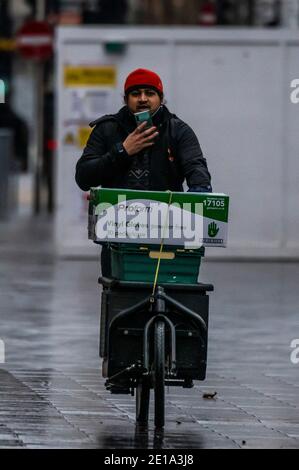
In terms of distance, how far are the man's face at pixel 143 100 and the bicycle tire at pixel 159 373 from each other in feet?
3.92

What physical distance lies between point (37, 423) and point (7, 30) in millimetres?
37327

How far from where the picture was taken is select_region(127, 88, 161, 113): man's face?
8805mm

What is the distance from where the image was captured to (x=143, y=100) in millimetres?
8797

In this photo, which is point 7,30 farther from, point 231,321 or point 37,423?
point 37,423

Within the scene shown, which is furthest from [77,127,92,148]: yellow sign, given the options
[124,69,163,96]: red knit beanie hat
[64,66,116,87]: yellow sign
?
[124,69,163,96]: red knit beanie hat

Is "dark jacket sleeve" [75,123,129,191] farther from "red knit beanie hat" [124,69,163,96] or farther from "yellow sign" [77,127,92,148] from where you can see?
"yellow sign" [77,127,92,148]

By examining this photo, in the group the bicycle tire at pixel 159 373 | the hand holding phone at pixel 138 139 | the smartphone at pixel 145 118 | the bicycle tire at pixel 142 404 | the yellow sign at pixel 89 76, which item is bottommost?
the bicycle tire at pixel 142 404

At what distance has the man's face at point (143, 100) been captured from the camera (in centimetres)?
880

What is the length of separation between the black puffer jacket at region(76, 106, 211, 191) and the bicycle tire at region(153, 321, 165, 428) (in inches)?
35.3

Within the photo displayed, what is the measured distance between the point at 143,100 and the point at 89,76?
12447 millimetres

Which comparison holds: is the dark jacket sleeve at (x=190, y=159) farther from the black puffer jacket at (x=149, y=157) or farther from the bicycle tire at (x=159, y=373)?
the bicycle tire at (x=159, y=373)

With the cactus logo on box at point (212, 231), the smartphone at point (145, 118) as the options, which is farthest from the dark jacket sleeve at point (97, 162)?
the cactus logo on box at point (212, 231)

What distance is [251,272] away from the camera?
64.9 ft

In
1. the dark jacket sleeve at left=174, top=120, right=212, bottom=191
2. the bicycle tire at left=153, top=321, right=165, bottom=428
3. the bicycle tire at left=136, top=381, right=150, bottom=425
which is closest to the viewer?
the bicycle tire at left=153, top=321, right=165, bottom=428
